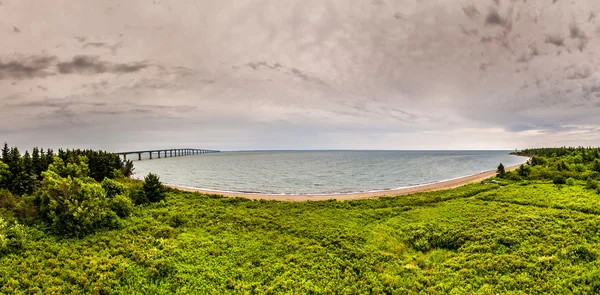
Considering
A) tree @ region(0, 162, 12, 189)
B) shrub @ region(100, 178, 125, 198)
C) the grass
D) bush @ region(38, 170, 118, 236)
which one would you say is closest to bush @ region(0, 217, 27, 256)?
the grass

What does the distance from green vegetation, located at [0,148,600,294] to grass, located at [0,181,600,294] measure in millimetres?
79

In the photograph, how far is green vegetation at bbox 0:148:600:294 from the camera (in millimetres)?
15258

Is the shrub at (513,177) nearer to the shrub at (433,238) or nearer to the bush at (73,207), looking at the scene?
the shrub at (433,238)

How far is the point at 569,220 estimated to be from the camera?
23500 millimetres

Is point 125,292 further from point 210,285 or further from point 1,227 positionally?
point 1,227

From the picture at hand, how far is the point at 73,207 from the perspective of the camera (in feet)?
74.1

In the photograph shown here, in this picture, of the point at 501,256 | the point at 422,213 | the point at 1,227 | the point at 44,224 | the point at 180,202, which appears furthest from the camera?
the point at 180,202

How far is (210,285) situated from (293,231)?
10446mm

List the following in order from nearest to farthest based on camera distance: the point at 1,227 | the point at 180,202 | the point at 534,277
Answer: the point at 534,277, the point at 1,227, the point at 180,202

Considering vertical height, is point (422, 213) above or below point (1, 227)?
below

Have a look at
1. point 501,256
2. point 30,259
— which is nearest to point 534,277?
point 501,256

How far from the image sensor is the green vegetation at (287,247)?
50.1 ft

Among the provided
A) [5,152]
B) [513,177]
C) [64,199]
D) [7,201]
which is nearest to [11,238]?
[64,199]

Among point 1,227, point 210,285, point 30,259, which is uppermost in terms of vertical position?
point 1,227
